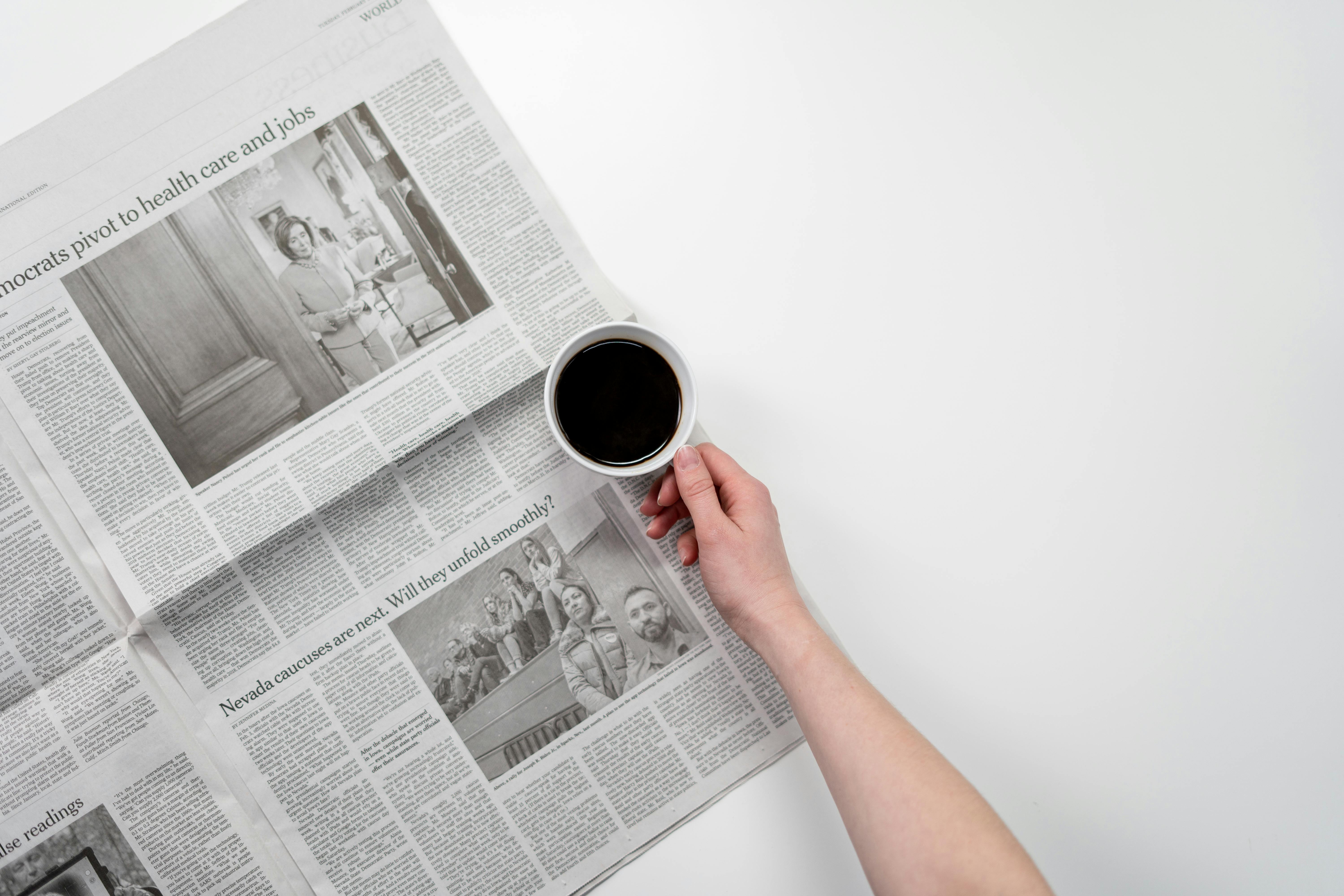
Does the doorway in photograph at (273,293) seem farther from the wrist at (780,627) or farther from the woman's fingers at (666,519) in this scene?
the wrist at (780,627)

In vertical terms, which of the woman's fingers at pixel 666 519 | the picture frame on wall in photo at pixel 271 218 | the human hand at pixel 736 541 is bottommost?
the human hand at pixel 736 541

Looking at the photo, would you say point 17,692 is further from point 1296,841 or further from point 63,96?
point 1296,841

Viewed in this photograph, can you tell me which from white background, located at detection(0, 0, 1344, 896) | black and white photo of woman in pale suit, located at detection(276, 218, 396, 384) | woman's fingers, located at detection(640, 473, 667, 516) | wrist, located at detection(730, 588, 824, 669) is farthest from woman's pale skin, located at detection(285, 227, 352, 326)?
wrist, located at detection(730, 588, 824, 669)

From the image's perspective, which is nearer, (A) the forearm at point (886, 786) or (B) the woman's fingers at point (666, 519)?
(A) the forearm at point (886, 786)

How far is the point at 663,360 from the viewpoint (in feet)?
1.76

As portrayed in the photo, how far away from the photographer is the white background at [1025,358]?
0.59 meters

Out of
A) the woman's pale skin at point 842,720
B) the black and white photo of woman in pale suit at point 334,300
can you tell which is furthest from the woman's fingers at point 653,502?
the black and white photo of woman in pale suit at point 334,300

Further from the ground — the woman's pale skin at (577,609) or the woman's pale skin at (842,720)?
the woman's pale skin at (577,609)

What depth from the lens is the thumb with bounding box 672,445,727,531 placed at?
52 cm

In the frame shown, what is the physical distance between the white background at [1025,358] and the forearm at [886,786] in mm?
98

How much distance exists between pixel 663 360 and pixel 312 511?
1.05 ft

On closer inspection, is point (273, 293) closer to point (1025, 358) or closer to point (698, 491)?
point (698, 491)

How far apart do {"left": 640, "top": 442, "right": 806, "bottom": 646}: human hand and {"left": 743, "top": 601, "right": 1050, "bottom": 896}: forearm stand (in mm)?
10

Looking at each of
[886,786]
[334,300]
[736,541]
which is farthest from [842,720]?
[334,300]
